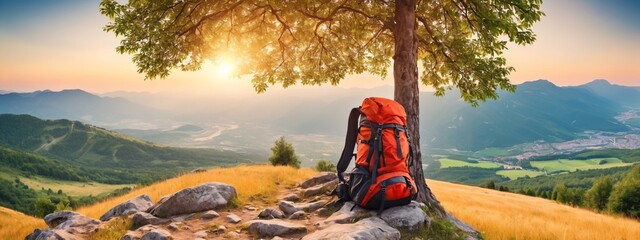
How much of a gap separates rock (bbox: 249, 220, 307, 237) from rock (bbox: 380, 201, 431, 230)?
1802 millimetres

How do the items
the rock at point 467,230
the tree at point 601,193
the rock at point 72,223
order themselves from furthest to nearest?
the tree at point 601,193
the rock at point 72,223
the rock at point 467,230

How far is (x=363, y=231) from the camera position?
6031 mm

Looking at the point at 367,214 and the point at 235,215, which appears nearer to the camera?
the point at 367,214

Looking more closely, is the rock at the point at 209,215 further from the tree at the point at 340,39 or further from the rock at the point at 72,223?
the tree at the point at 340,39

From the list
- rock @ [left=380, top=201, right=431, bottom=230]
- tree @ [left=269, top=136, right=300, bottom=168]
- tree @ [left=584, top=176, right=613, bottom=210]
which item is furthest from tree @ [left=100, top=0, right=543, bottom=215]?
tree @ [left=584, top=176, right=613, bottom=210]

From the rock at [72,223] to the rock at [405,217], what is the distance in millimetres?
6561

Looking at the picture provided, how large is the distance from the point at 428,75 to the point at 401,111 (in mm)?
6755

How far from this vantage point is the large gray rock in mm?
9367

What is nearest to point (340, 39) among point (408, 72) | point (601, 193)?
point (408, 72)

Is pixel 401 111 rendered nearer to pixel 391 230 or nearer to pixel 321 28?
pixel 391 230

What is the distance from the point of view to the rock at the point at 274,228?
7517 mm

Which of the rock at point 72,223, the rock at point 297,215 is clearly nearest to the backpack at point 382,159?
the rock at point 297,215

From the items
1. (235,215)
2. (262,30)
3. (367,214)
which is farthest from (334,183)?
(262,30)

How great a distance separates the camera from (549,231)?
892cm
